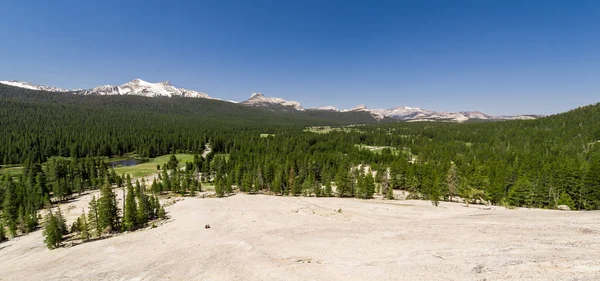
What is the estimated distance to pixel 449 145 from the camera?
142m

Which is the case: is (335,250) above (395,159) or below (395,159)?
below

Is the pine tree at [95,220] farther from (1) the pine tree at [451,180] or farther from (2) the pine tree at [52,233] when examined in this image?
(1) the pine tree at [451,180]

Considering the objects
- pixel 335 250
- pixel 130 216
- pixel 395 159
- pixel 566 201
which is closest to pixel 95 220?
pixel 130 216

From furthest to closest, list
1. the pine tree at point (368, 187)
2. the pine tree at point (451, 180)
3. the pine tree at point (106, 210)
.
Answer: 1. the pine tree at point (368, 187)
2. the pine tree at point (451, 180)
3. the pine tree at point (106, 210)

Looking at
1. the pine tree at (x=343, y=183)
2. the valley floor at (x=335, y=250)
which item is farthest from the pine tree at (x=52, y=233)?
the pine tree at (x=343, y=183)

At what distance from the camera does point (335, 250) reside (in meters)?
30.2

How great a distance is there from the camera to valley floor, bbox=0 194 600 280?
22578 mm

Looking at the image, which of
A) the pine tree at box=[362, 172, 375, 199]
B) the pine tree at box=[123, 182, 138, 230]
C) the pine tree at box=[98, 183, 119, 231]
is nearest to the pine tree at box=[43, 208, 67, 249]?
the pine tree at box=[98, 183, 119, 231]

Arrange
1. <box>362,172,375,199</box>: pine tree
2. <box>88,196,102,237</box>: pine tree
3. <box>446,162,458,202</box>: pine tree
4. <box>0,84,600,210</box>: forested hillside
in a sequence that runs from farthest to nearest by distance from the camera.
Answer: <box>362,172,375,199</box>: pine tree → <box>446,162,458,202</box>: pine tree → <box>0,84,600,210</box>: forested hillside → <box>88,196,102,237</box>: pine tree

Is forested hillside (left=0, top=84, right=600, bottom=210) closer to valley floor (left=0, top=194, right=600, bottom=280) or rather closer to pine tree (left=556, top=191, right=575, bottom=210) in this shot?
pine tree (left=556, top=191, right=575, bottom=210)

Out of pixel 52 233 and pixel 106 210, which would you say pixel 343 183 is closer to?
pixel 106 210

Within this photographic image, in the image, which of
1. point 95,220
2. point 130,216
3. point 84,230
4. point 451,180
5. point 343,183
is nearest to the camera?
point 84,230

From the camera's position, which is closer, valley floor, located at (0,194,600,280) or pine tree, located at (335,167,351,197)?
valley floor, located at (0,194,600,280)

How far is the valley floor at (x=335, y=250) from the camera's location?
74.1ft
